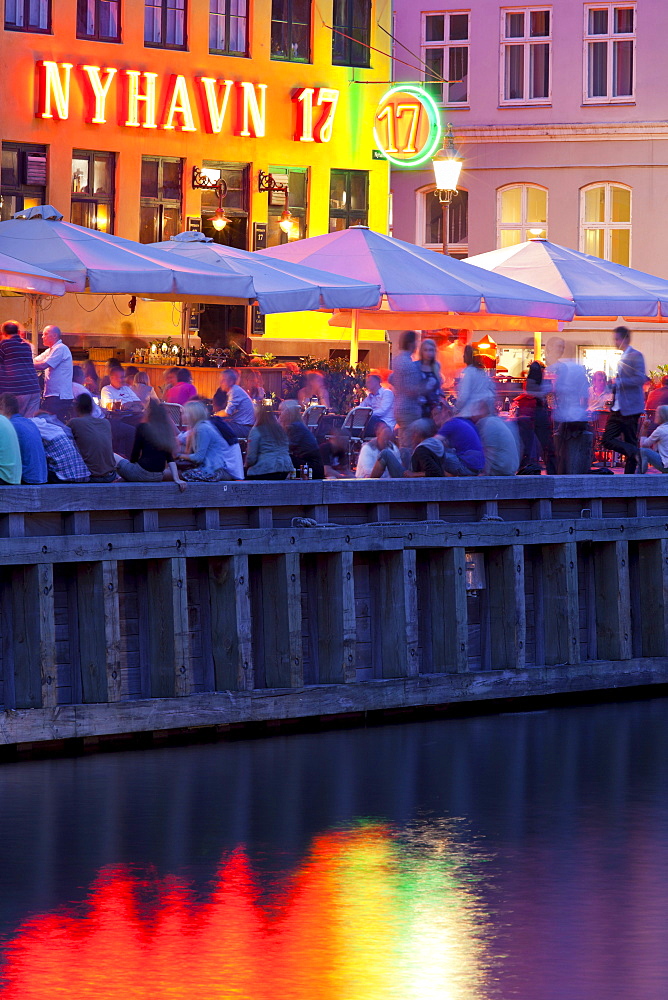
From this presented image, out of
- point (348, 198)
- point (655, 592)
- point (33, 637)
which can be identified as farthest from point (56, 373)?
point (348, 198)

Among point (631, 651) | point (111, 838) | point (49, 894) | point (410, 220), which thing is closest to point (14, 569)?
point (111, 838)

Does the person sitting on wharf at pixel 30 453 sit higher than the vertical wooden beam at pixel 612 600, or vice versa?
the person sitting on wharf at pixel 30 453

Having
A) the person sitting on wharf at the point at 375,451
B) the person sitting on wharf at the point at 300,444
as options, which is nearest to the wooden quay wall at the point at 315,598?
the person sitting on wharf at the point at 375,451

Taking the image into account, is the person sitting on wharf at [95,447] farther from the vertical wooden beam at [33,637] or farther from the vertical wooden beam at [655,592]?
the vertical wooden beam at [655,592]

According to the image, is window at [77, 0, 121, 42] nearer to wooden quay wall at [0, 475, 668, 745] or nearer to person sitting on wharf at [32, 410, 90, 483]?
wooden quay wall at [0, 475, 668, 745]

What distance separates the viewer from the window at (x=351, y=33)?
38.2m

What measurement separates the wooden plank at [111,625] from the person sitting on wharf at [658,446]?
25.4 feet

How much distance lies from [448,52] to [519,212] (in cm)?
392

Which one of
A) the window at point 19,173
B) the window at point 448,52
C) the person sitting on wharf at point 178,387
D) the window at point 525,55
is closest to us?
the person sitting on wharf at point 178,387

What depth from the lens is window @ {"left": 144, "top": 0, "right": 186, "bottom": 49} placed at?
35750 mm

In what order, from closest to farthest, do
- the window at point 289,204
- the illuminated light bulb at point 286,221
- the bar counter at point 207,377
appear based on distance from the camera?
1. the bar counter at point 207,377
2. the illuminated light bulb at point 286,221
3. the window at point 289,204

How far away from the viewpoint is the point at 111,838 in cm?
A: 1215

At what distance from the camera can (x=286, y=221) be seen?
37.0 metres

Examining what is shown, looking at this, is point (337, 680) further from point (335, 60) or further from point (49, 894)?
point (335, 60)
